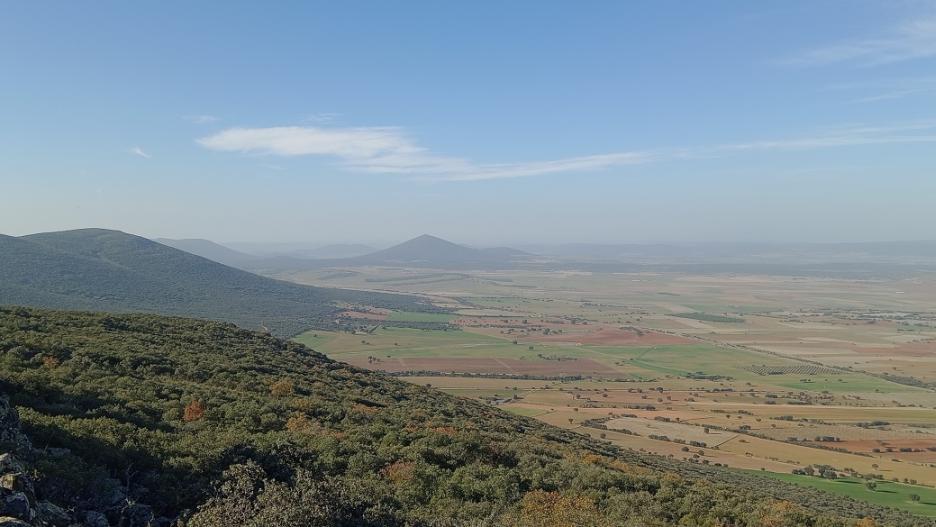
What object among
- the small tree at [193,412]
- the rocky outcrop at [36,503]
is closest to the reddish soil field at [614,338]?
the small tree at [193,412]

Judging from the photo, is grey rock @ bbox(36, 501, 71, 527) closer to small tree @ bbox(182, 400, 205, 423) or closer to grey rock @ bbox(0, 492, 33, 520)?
grey rock @ bbox(0, 492, 33, 520)

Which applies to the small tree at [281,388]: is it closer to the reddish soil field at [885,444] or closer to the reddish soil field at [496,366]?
the reddish soil field at [885,444]

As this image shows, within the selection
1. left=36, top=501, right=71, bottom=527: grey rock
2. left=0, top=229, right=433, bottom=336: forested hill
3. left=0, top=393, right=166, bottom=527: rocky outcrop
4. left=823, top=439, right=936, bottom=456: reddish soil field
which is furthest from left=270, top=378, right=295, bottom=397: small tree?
left=0, top=229, right=433, bottom=336: forested hill

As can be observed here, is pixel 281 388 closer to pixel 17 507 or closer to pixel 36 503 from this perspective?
pixel 36 503

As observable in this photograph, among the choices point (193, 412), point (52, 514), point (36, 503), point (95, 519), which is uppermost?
point (36, 503)


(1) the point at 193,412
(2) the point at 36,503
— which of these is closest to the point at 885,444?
(1) the point at 193,412

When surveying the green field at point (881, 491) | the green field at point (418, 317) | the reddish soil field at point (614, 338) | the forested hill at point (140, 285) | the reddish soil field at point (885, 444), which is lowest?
the reddish soil field at point (614, 338)
